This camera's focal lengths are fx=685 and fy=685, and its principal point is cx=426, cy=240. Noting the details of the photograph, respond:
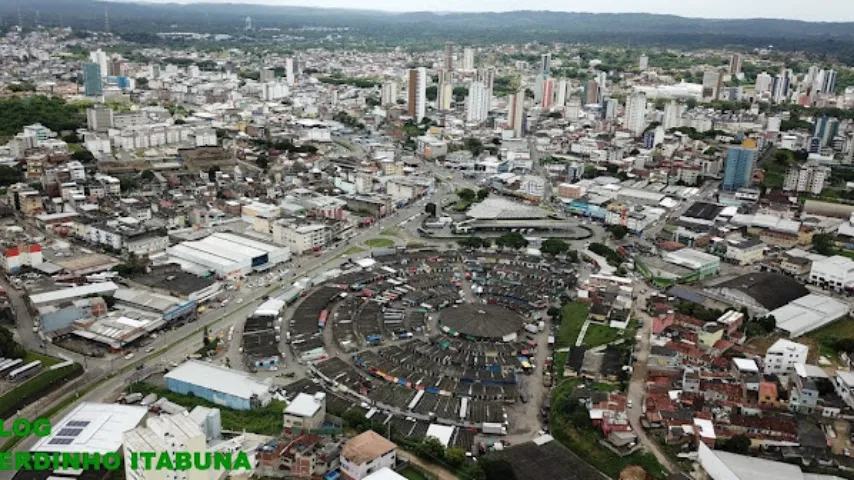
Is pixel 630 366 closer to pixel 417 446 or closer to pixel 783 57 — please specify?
pixel 417 446

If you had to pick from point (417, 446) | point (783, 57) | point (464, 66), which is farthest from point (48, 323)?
point (783, 57)

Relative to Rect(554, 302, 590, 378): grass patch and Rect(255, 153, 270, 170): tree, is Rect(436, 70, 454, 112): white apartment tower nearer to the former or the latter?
Rect(255, 153, 270, 170): tree

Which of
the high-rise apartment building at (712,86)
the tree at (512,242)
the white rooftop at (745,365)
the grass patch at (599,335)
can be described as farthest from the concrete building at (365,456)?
the high-rise apartment building at (712,86)

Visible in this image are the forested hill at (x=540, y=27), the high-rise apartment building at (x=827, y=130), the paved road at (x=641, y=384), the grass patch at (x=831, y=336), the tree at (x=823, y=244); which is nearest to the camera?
the paved road at (x=641, y=384)

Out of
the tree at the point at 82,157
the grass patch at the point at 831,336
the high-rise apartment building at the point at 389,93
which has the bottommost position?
the grass patch at the point at 831,336

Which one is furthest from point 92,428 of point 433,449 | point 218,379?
point 433,449

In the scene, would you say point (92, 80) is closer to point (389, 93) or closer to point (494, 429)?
point (389, 93)

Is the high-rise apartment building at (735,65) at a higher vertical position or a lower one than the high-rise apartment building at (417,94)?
higher

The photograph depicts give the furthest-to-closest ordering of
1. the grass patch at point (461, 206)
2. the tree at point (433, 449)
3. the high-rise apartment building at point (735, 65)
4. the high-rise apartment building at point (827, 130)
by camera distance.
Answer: the high-rise apartment building at point (735, 65) < the high-rise apartment building at point (827, 130) < the grass patch at point (461, 206) < the tree at point (433, 449)

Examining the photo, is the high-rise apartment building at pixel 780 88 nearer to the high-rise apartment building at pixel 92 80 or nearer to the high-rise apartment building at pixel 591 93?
the high-rise apartment building at pixel 591 93
